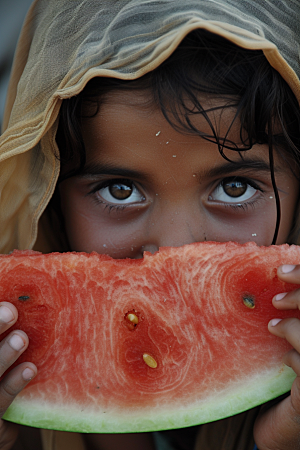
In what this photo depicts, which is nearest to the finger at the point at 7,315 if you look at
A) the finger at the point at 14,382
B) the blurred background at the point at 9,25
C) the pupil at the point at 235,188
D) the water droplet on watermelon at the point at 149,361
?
the finger at the point at 14,382

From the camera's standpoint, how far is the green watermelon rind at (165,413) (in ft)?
3.18

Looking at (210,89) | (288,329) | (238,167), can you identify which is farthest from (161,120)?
(288,329)

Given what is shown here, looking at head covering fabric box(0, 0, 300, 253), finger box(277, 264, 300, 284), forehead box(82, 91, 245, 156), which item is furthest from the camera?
forehead box(82, 91, 245, 156)

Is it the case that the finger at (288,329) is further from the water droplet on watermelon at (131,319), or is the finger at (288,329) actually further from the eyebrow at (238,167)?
the eyebrow at (238,167)

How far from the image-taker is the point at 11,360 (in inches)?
39.1

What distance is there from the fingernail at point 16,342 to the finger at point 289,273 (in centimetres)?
68

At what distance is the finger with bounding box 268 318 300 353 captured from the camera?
962mm

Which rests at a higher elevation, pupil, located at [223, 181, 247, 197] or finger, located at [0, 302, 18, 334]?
pupil, located at [223, 181, 247, 197]

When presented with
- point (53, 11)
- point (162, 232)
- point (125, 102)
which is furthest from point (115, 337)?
point (53, 11)

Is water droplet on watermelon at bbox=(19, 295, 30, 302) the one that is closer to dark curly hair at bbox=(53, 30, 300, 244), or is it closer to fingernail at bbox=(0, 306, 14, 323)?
fingernail at bbox=(0, 306, 14, 323)

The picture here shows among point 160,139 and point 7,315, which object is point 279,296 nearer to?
point 160,139

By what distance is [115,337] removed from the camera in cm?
106

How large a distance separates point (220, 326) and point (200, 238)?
34cm

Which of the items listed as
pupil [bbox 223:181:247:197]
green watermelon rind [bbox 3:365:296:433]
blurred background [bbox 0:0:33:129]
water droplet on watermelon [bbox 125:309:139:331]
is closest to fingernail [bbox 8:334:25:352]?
green watermelon rind [bbox 3:365:296:433]
